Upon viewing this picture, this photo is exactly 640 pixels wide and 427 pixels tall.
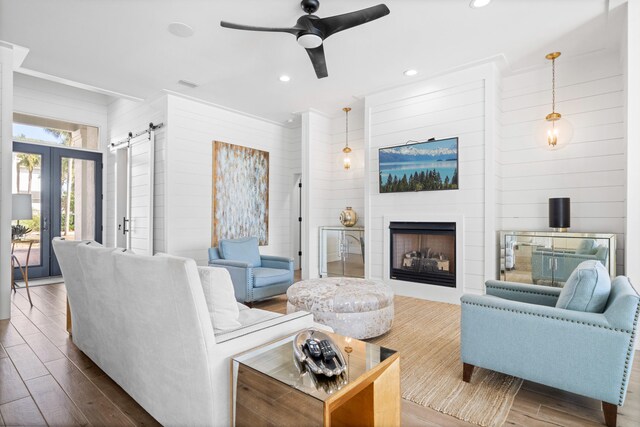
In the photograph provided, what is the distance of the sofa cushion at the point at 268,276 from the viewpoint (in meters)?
4.11

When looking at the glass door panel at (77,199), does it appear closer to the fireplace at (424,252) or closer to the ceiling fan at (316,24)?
the ceiling fan at (316,24)

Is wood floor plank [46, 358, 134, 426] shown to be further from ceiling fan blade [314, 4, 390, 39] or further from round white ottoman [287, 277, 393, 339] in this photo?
ceiling fan blade [314, 4, 390, 39]

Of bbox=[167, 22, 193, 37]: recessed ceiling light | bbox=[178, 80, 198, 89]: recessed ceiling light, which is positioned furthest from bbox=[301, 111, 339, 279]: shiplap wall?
bbox=[167, 22, 193, 37]: recessed ceiling light

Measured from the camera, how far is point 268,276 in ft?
13.8

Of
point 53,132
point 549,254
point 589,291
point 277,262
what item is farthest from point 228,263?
point 53,132

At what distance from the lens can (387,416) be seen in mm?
1473

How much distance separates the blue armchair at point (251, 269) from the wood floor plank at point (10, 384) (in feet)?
6.82

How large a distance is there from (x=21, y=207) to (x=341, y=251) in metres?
4.42

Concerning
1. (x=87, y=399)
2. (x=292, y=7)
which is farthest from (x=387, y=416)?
(x=292, y=7)

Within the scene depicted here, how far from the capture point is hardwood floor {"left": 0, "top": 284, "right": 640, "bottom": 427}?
1.86m

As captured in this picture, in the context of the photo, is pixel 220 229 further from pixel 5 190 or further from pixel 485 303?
pixel 485 303

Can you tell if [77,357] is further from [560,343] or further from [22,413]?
[560,343]

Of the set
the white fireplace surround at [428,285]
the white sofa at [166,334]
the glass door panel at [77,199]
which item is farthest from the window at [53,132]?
the white fireplace surround at [428,285]

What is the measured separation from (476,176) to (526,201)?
2.41 ft
